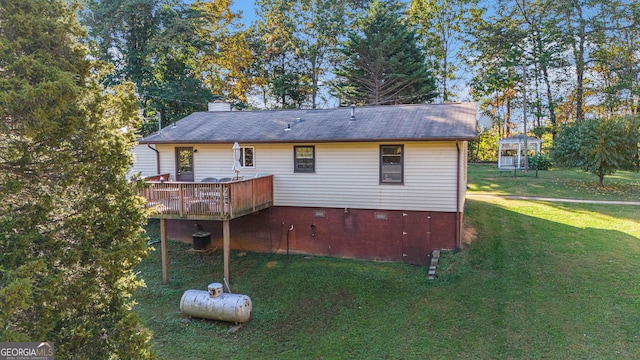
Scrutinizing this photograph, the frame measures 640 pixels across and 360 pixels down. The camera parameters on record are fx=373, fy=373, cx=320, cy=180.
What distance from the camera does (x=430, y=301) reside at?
9.05 meters

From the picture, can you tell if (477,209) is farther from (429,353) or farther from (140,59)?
(140,59)

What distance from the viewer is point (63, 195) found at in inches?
197

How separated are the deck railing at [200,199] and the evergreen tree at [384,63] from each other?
17559 mm

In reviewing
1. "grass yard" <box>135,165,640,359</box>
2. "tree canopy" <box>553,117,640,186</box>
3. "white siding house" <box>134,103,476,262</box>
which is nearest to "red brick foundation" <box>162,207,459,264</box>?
"white siding house" <box>134,103,476,262</box>

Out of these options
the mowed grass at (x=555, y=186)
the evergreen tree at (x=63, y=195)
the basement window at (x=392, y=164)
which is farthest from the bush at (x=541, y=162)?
the evergreen tree at (x=63, y=195)

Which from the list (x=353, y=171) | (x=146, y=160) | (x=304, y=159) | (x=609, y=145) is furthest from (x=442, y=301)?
(x=609, y=145)

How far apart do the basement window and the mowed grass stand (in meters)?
9.70

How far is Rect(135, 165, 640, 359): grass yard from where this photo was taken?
734 centimetres

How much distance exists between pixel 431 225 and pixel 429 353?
4.64 metres

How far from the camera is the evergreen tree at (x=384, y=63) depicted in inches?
1005

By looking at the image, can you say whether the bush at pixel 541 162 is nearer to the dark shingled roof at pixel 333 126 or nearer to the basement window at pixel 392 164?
the dark shingled roof at pixel 333 126

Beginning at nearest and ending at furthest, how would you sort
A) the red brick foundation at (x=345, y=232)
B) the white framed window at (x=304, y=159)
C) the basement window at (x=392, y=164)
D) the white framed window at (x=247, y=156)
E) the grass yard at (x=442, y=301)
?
the grass yard at (x=442, y=301) < the red brick foundation at (x=345, y=232) < the basement window at (x=392, y=164) < the white framed window at (x=304, y=159) < the white framed window at (x=247, y=156)

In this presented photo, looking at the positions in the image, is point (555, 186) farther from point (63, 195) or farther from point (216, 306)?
point (63, 195)

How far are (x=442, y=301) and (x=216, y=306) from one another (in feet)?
17.8
